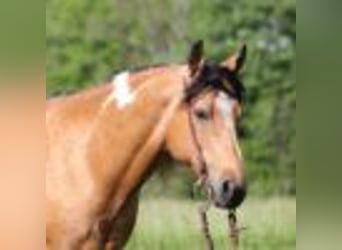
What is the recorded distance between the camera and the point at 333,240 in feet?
7.14

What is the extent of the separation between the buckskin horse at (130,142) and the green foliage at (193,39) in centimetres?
4

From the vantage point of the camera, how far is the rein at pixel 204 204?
2.04 m

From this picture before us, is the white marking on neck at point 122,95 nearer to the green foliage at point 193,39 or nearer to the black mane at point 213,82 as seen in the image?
the green foliage at point 193,39

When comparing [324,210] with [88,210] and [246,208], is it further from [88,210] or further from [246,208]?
[88,210]

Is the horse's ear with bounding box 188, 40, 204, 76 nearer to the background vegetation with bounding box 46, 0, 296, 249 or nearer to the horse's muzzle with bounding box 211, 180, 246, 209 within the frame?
the background vegetation with bounding box 46, 0, 296, 249

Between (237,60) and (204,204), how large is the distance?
0.41 metres

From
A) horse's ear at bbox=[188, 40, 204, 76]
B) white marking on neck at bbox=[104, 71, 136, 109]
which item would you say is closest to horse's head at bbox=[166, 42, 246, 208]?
horse's ear at bbox=[188, 40, 204, 76]

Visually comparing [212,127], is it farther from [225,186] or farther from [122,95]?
[122,95]

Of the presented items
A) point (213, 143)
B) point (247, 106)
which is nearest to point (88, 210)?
point (213, 143)

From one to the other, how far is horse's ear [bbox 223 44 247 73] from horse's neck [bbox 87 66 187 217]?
0.47 feet

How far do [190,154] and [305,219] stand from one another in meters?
0.40

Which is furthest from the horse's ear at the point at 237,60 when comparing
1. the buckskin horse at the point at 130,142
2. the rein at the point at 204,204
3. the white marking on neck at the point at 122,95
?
the white marking on neck at the point at 122,95

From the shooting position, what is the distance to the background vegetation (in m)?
2.04

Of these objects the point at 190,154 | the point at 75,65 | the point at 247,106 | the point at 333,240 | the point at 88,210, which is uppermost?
the point at 75,65
